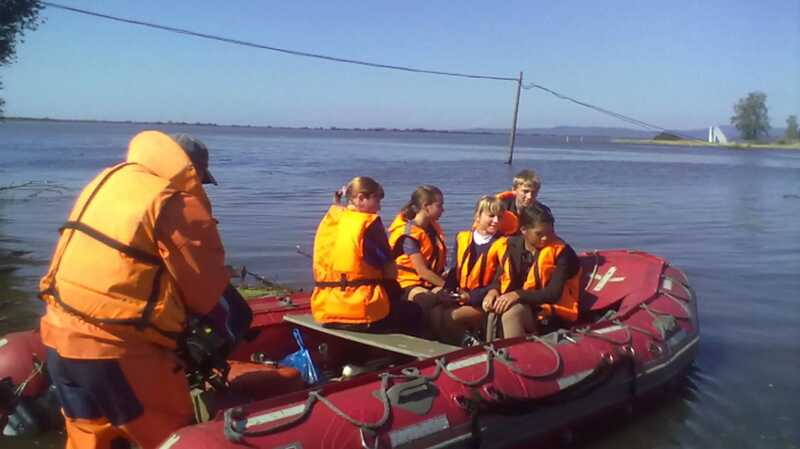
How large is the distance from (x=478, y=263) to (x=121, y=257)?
9.52 ft

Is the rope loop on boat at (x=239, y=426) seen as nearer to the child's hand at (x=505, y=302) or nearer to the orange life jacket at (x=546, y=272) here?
the child's hand at (x=505, y=302)

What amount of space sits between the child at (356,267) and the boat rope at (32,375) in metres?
1.51

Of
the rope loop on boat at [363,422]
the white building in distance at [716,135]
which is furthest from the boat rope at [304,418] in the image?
the white building in distance at [716,135]

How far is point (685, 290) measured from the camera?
621 centimetres

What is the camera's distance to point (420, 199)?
5.11 m

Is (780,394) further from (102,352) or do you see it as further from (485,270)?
(102,352)

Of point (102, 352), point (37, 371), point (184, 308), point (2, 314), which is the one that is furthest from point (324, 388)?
point (2, 314)

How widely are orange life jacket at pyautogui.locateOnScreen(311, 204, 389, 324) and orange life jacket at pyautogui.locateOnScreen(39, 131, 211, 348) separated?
1480mm

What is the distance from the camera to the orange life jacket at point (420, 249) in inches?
204

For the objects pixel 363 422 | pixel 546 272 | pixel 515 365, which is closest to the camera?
pixel 363 422

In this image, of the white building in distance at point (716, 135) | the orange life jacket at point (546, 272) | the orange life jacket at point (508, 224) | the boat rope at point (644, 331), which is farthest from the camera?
the white building in distance at point (716, 135)

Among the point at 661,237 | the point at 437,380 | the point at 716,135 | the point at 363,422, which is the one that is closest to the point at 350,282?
the point at 437,380

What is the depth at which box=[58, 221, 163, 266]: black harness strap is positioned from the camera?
2.57 m

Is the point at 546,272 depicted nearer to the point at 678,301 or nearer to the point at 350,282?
the point at 350,282
